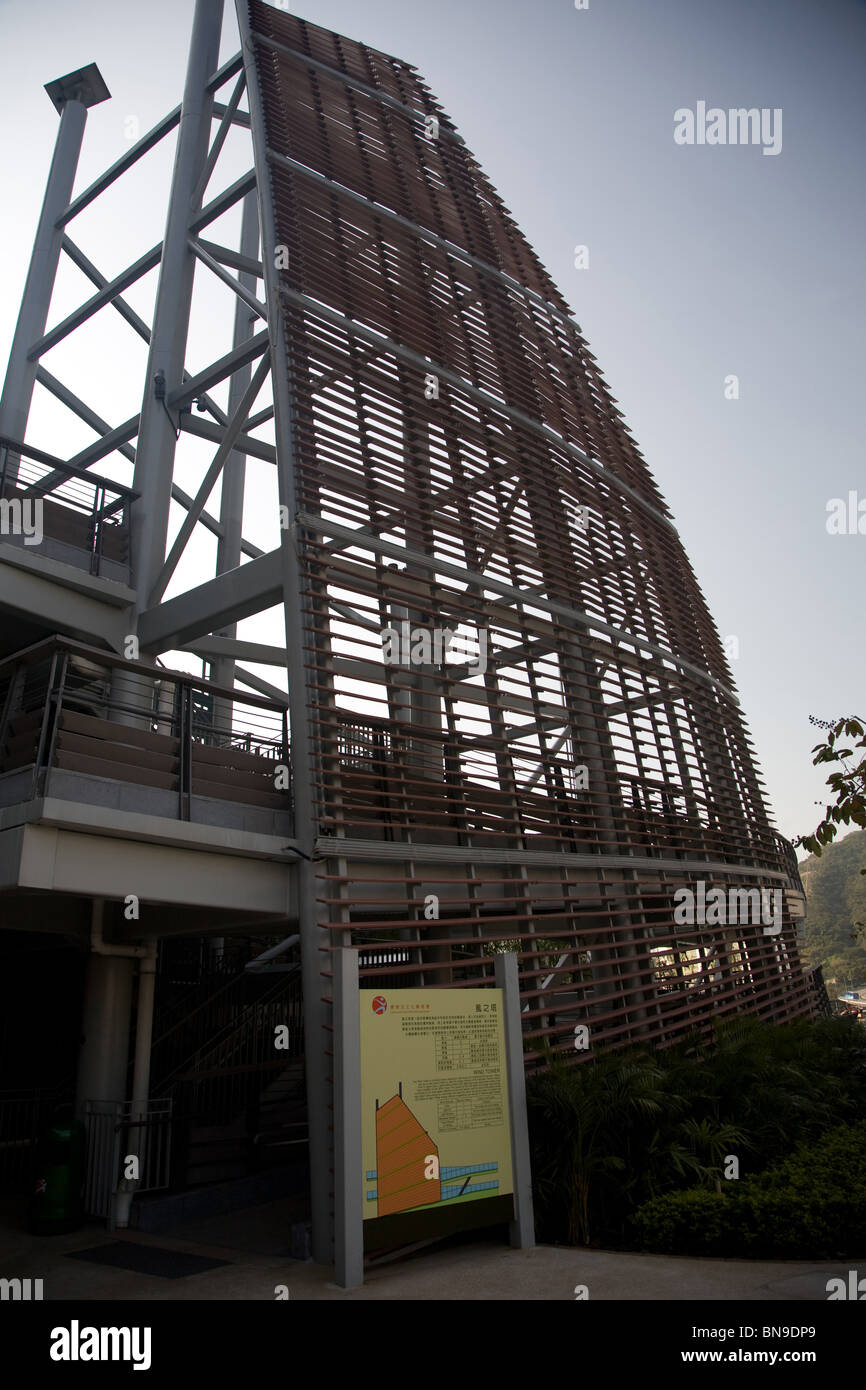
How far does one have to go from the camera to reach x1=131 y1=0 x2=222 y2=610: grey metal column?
12.1 metres

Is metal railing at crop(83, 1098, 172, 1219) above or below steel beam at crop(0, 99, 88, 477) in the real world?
below

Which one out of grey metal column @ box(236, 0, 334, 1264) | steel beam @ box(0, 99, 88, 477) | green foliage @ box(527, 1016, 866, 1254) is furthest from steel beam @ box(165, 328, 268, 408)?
green foliage @ box(527, 1016, 866, 1254)

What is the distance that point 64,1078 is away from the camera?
12.3 m

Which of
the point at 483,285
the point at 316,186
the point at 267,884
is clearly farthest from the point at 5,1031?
the point at 483,285

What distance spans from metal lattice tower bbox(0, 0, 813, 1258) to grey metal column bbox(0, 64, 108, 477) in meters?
0.06

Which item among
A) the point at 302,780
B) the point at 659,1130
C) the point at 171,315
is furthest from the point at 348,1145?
the point at 171,315

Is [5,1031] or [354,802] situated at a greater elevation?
[354,802]

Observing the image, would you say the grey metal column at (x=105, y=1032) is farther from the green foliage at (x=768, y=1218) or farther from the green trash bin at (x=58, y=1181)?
the green foliage at (x=768, y=1218)

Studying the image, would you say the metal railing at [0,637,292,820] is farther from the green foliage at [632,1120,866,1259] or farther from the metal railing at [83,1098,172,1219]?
the green foliage at [632,1120,866,1259]

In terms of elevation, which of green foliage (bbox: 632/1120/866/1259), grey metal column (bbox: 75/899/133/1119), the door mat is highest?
grey metal column (bbox: 75/899/133/1119)

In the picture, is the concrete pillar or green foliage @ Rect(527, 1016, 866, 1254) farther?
the concrete pillar

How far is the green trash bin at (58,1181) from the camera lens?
7824 millimetres

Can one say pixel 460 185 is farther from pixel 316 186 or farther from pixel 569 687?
pixel 569 687
